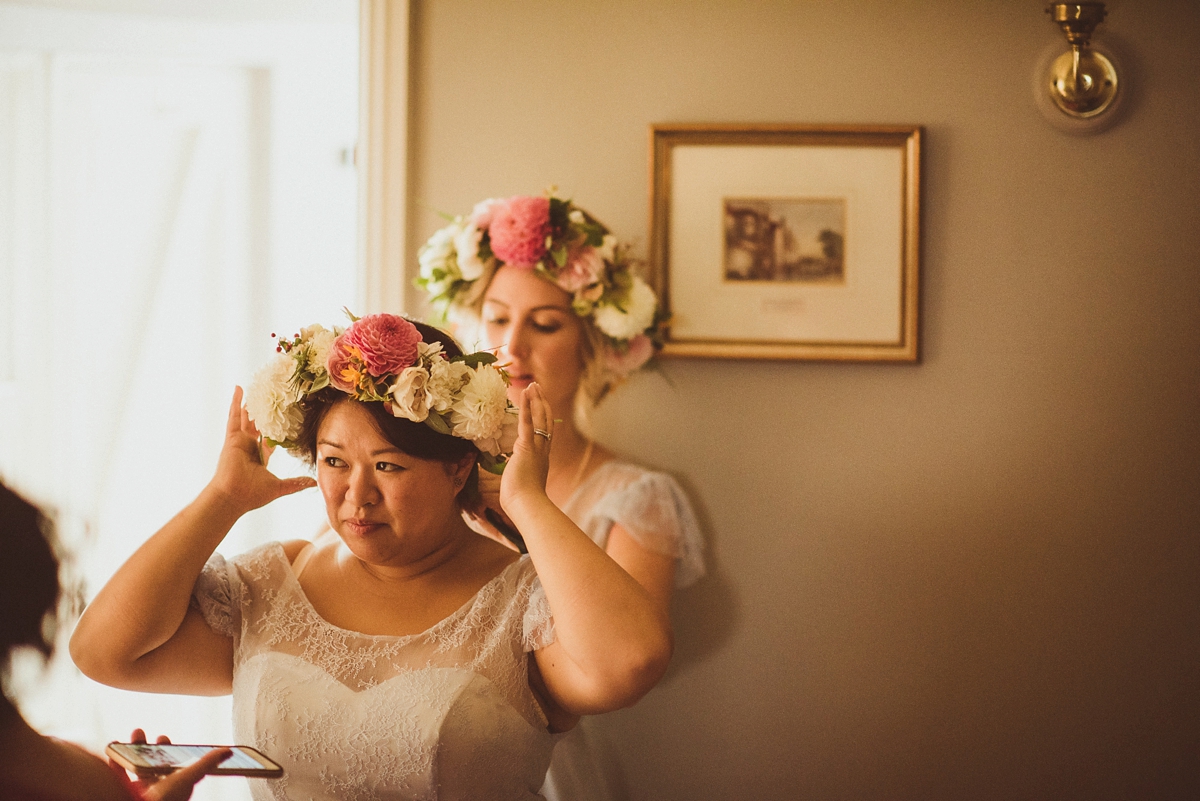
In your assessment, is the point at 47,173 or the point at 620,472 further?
the point at 47,173

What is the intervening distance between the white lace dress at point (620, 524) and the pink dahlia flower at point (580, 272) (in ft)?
1.28

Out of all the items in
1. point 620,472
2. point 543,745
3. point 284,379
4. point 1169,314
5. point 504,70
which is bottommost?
point 543,745

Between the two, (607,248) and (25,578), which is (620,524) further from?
(25,578)

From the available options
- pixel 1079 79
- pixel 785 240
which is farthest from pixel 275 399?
pixel 1079 79

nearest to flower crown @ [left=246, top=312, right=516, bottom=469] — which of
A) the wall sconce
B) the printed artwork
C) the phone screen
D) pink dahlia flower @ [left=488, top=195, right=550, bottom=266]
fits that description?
the phone screen

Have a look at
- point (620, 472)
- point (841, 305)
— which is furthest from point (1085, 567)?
point (620, 472)

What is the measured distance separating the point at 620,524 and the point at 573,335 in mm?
399

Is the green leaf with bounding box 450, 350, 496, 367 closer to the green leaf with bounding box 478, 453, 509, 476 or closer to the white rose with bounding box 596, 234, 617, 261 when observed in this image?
the green leaf with bounding box 478, 453, 509, 476

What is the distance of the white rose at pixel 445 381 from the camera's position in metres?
1.16

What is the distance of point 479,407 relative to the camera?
1.17 meters

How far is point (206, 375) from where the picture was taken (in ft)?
7.45

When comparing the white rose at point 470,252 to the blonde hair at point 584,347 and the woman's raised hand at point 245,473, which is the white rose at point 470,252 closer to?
the blonde hair at point 584,347

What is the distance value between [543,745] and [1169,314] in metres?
1.66

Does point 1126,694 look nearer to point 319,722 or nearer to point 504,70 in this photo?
point 319,722
